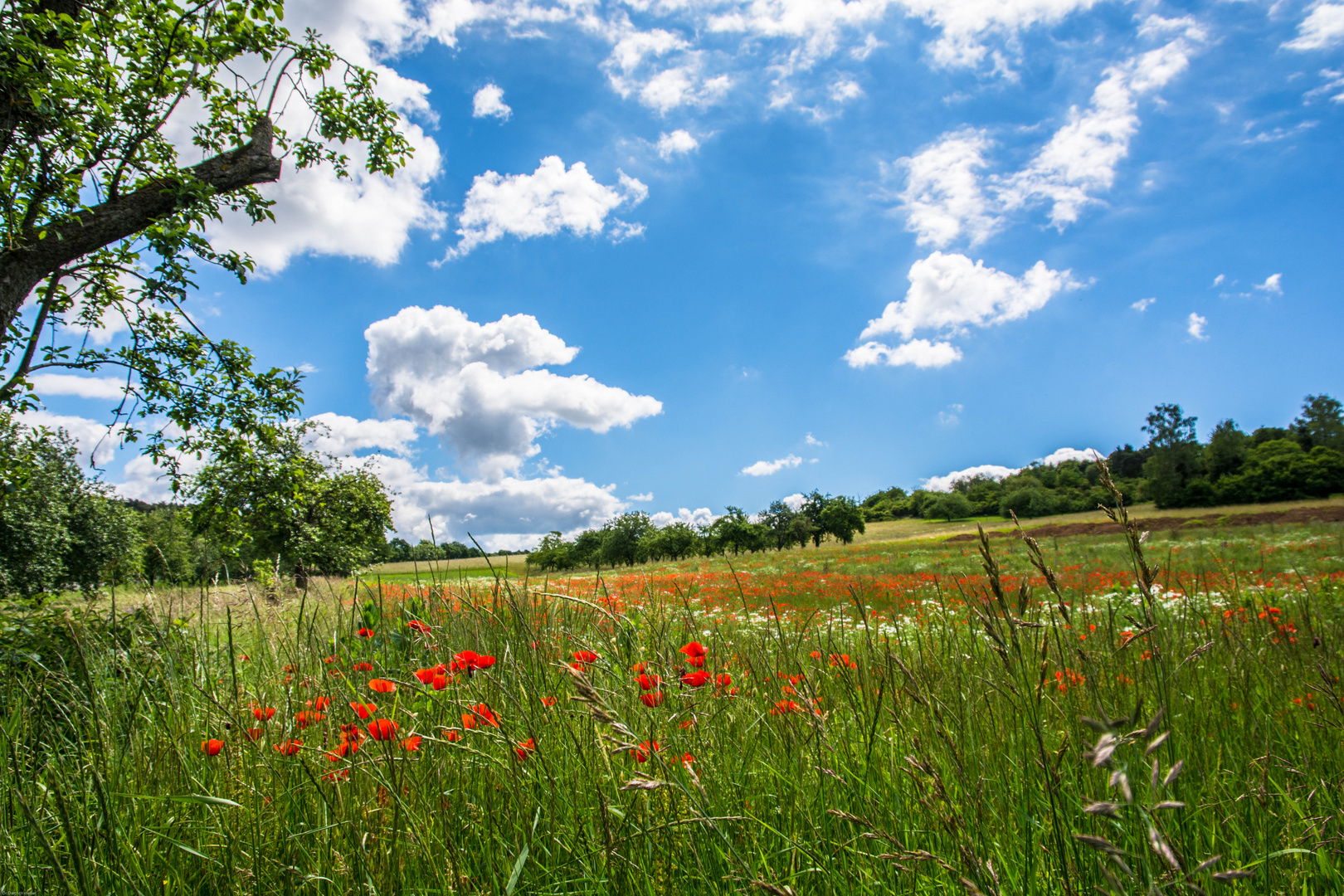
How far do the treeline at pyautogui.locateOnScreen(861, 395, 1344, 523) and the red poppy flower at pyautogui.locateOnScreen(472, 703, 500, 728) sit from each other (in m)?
40.5

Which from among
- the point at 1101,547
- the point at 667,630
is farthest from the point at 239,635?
the point at 1101,547

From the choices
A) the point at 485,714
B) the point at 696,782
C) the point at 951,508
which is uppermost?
the point at 696,782

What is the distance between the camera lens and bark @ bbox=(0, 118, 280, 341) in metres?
5.34

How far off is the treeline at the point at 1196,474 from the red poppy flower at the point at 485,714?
4046cm

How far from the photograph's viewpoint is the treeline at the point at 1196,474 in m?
46.4

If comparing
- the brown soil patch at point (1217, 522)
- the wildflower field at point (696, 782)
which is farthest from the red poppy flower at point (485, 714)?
the brown soil patch at point (1217, 522)

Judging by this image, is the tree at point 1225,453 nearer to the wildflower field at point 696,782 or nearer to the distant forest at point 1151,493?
the distant forest at point 1151,493

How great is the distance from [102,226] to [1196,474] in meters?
79.6

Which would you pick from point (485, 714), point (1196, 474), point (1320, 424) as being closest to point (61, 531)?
point (485, 714)

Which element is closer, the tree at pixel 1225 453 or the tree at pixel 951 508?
the tree at pixel 1225 453

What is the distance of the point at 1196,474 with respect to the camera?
58.3m

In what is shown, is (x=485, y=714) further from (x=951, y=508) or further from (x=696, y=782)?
(x=951, y=508)

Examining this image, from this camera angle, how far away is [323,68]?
743 cm

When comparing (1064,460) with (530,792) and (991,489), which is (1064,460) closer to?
(991,489)
